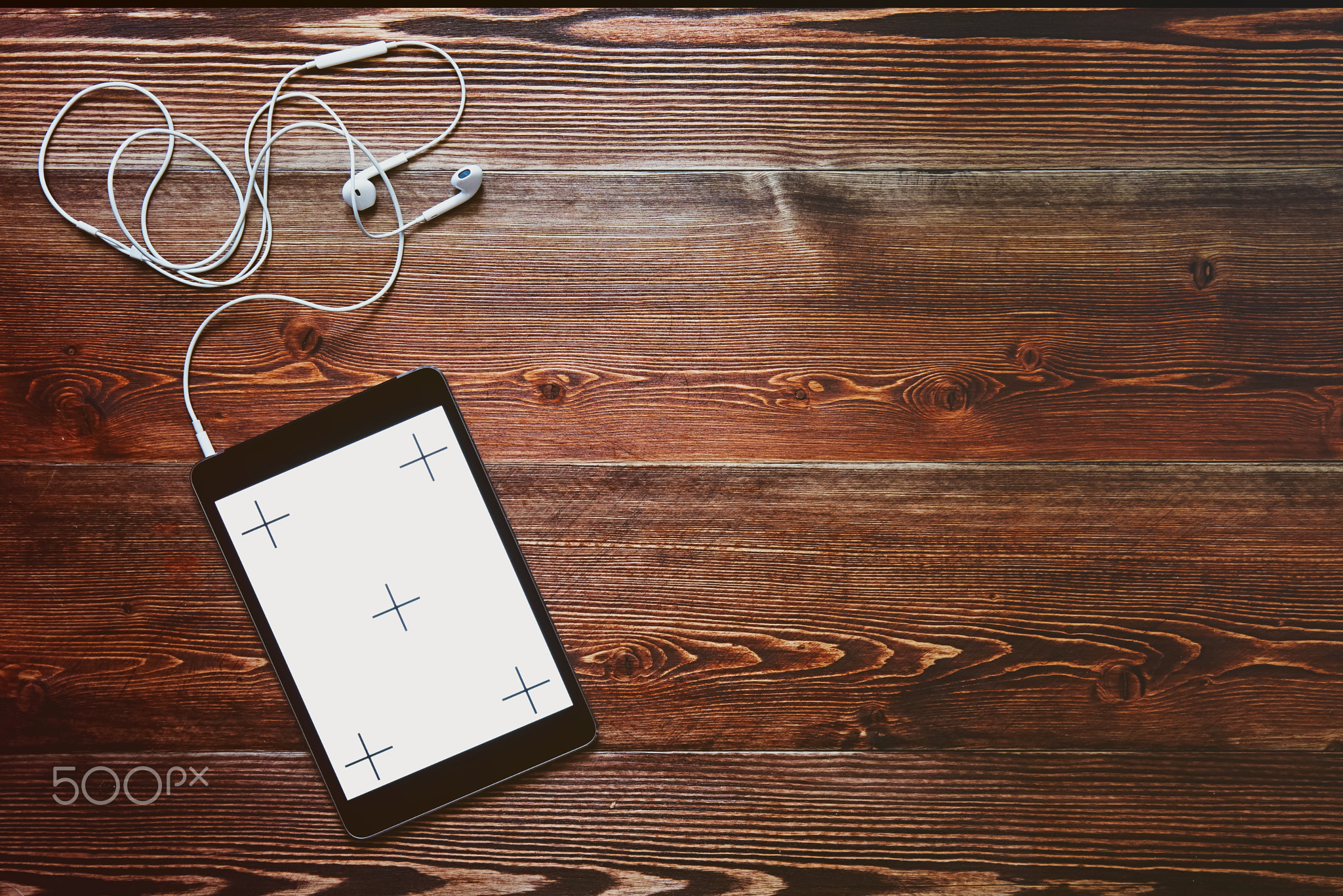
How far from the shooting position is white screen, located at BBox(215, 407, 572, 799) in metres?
0.81

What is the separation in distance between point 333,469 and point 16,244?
0.43 m

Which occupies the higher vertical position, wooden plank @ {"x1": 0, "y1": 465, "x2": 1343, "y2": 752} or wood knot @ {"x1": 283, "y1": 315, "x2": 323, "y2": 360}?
wood knot @ {"x1": 283, "y1": 315, "x2": 323, "y2": 360}

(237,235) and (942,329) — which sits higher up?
(237,235)

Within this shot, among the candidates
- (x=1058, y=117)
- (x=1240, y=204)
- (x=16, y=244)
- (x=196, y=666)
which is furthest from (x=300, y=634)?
(x=1240, y=204)

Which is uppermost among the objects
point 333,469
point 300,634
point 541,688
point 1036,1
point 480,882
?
point 1036,1

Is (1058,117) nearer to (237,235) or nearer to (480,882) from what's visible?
(237,235)

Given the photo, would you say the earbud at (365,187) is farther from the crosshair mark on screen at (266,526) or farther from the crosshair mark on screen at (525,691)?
the crosshair mark on screen at (525,691)

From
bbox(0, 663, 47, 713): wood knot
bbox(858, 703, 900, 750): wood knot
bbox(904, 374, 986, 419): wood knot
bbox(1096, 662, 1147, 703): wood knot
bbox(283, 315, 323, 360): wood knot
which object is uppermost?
bbox(283, 315, 323, 360): wood knot

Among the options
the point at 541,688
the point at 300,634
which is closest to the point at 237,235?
the point at 300,634

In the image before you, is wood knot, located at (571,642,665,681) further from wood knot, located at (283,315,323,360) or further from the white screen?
wood knot, located at (283,315,323,360)

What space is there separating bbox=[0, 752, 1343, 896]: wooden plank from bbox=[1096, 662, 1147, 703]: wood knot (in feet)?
0.20

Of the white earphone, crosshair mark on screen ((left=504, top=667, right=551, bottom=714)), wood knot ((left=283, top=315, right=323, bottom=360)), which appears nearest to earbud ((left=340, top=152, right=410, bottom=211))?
the white earphone

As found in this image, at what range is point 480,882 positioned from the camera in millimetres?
819

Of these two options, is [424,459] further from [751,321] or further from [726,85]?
[726,85]
